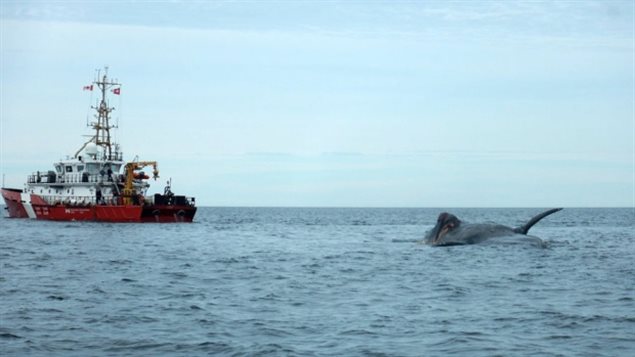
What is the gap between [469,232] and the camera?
39.6m

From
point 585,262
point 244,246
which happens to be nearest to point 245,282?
point 585,262

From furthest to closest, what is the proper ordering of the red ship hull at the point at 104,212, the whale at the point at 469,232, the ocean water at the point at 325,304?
the red ship hull at the point at 104,212 < the whale at the point at 469,232 < the ocean water at the point at 325,304

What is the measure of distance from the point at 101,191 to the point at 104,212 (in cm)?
380

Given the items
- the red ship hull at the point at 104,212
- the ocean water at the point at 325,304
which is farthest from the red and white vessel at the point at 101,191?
the ocean water at the point at 325,304

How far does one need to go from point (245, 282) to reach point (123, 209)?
5196cm

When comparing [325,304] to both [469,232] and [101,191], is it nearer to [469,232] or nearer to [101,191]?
[469,232]

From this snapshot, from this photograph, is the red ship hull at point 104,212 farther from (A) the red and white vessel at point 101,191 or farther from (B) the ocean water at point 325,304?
(B) the ocean water at point 325,304

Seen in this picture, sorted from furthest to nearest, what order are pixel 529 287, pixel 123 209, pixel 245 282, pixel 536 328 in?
pixel 123 209, pixel 245 282, pixel 529 287, pixel 536 328

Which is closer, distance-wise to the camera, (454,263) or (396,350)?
A: (396,350)

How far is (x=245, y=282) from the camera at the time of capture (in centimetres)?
2631

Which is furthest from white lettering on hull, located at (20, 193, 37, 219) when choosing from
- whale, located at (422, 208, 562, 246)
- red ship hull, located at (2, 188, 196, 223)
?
whale, located at (422, 208, 562, 246)

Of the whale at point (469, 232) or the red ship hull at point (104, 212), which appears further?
the red ship hull at point (104, 212)

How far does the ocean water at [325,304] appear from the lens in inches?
614

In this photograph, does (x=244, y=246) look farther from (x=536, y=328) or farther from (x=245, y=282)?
(x=536, y=328)
